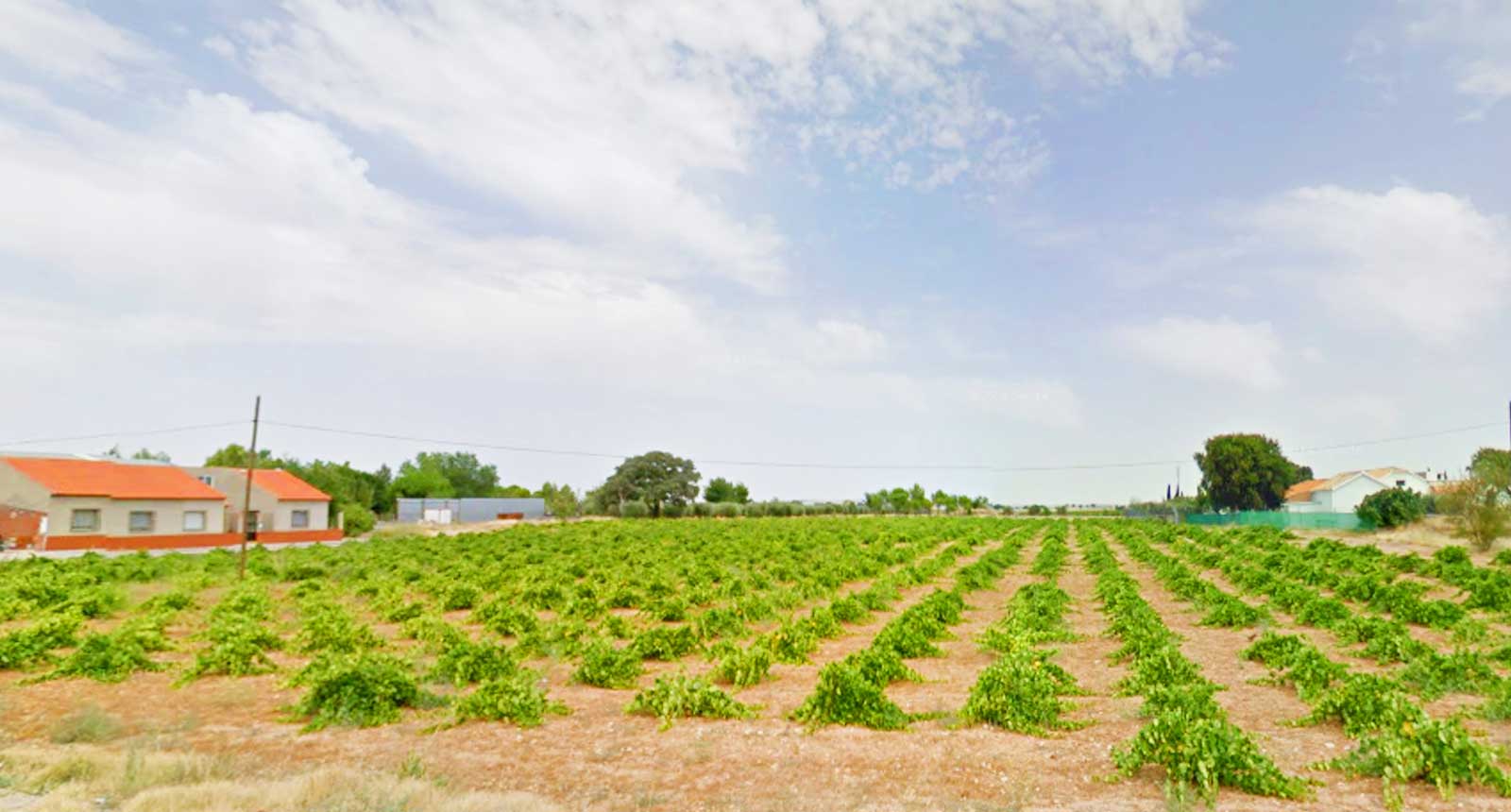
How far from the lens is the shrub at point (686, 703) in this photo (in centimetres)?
1134

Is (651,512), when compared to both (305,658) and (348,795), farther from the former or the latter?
(348,795)

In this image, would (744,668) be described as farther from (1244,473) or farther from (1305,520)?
(1244,473)

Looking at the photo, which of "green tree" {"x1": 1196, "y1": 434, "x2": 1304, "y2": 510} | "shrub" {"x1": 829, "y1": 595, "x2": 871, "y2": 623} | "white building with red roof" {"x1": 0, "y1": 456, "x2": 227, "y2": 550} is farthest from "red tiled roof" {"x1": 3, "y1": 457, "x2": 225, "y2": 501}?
"green tree" {"x1": 1196, "y1": 434, "x2": 1304, "y2": 510}

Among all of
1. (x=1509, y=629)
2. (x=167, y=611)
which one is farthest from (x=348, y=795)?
(x=1509, y=629)

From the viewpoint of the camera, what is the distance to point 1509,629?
58.7 ft

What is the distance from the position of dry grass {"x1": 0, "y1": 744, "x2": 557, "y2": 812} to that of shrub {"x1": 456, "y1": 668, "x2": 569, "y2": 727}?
2.20 meters

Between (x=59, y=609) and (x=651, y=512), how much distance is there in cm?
8058

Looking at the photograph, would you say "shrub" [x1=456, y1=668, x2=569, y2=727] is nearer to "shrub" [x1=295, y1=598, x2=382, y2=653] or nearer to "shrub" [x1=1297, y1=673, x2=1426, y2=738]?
"shrub" [x1=295, y1=598, x2=382, y2=653]

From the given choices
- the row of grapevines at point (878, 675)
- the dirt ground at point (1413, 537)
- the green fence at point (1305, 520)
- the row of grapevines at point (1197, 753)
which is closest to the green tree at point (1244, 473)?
the green fence at point (1305, 520)

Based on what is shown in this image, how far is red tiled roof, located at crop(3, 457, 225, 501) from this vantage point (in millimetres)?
45781

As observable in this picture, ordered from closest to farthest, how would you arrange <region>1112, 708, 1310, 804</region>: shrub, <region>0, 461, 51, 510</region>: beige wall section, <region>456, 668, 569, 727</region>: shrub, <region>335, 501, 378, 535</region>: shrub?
<region>1112, 708, 1310, 804</region>: shrub → <region>456, 668, 569, 727</region>: shrub → <region>0, 461, 51, 510</region>: beige wall section → <region>335, 501, 378, 535</region>: shrub

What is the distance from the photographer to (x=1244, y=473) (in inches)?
3861

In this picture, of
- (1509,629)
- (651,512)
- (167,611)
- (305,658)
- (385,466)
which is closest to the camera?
(305,658)

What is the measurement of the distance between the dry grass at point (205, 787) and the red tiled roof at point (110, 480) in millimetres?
46896
